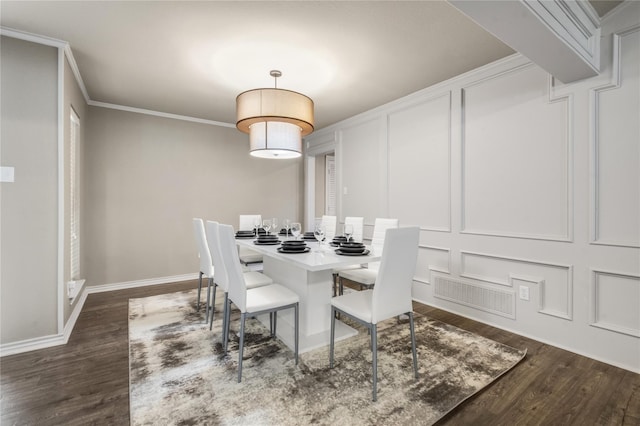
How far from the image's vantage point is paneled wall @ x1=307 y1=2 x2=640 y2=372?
7.16ft

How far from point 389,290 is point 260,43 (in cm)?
219

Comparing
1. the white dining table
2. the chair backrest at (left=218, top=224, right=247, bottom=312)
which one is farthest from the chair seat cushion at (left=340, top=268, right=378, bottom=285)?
the chair backrest at (left=218, top=224, right=247, bottom=312)

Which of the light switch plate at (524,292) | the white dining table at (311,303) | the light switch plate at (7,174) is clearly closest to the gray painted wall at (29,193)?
the light switch plate at (7,174)

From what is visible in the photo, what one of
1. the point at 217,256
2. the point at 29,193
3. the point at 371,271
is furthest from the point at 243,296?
the point at 29,193

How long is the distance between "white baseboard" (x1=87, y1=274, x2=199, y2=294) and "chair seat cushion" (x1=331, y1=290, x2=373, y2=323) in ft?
10.7

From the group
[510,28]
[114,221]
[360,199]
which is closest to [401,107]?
[360,199]

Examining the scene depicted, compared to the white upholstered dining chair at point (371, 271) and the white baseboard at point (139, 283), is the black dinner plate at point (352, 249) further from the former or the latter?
the white baseboard at point (139, 283)

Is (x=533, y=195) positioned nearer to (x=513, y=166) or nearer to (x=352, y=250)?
(x=513, y=166)

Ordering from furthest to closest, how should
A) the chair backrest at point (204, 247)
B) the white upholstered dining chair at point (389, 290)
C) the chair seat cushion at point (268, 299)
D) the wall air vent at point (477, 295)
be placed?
the chair backrest at point (204, 247) → the wall air vent at point (477, 295) → the chair seat cushion at point (268, 299) → the white upholstered dining chair at point (389, 290)

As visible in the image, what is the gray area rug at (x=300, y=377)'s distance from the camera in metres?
1.65

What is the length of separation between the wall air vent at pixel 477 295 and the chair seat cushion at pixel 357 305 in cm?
143

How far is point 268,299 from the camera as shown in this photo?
215 cm

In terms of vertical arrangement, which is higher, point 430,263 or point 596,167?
point 596,167

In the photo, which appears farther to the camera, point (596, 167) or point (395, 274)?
point (596, 167)
